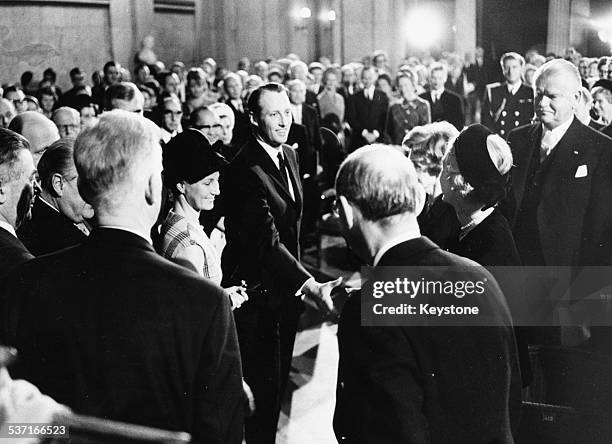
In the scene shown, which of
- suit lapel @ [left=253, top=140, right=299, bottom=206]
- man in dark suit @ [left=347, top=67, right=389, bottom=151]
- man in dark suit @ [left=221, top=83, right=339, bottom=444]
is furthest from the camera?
man in dark suit @ [left=347, top=67, right=389, bottom=151]

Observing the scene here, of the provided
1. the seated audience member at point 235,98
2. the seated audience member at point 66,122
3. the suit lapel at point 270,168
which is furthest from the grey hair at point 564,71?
the seated audience member at point 235,98

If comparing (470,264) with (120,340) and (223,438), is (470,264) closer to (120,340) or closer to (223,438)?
(223,438)

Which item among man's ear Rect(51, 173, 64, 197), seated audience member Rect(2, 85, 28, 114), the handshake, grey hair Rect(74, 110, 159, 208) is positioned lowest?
the handshake

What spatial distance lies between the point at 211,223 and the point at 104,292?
304 cm

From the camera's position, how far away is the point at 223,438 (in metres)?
2.15

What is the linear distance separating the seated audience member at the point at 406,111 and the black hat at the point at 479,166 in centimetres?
710

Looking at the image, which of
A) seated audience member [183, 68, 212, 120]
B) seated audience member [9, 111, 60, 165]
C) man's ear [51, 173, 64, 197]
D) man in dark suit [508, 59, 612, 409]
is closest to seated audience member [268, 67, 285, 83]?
seated audience member [183, 68, 212, 120]

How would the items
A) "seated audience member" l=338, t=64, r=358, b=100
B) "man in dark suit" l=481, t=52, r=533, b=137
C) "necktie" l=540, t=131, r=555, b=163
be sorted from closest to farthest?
"necktie" l=540, t=131, r=555, b=163 < "man in dark suit" l=481, t=52, r=533, b=137 < "seated audience member" l=338, t=64, r=358, b=100

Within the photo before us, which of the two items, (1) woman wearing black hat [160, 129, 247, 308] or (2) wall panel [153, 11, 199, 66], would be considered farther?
(2) wall panel [153, 11, 199, 66]

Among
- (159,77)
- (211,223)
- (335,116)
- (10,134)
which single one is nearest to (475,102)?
(335,116)

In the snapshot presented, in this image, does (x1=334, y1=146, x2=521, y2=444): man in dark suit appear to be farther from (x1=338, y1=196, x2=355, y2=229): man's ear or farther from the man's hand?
the man's hand

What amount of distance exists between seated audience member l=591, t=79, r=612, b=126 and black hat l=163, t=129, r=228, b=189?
484cm

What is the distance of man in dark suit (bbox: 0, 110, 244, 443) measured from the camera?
2.07 metres

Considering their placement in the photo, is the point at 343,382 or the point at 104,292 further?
the point at 343,382
